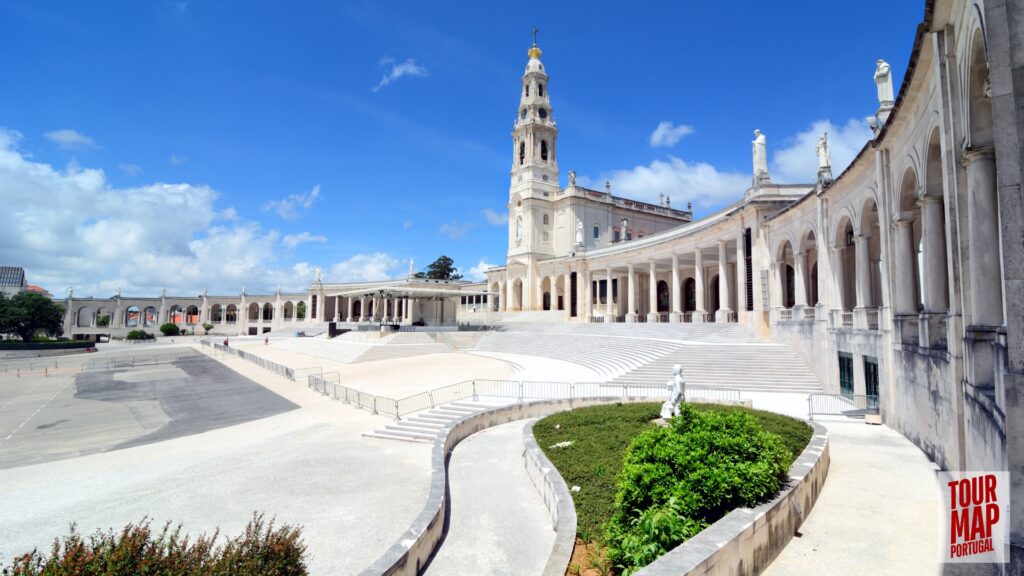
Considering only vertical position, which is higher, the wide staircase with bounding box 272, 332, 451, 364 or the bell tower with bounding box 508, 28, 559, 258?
the bell tower with bounding box 508, 28, 559, 258

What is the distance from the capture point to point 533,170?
2367 inches

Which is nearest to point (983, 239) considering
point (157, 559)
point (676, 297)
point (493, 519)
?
point (493, 519)

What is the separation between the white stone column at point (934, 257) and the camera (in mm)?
11281

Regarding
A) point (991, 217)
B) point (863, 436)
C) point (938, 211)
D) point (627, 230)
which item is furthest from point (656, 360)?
point (627, 230)

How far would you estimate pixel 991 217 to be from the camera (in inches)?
281

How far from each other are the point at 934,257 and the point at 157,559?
15.3m

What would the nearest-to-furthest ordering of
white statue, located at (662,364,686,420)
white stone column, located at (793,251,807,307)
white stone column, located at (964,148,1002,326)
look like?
white stone column, located at (964,148,1002,326) < white statue, located at (662,364,686,420) < white stone column, located at (793,251,807,307)

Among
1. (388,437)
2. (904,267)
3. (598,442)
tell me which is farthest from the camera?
(388,437)

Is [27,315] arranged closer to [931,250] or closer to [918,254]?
[931,250]

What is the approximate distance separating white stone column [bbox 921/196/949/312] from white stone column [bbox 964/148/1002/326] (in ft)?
15.2

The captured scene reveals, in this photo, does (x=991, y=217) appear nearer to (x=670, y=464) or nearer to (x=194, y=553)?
(x=670, y=464)

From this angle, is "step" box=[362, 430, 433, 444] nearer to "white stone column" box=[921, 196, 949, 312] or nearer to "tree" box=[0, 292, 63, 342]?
"white stone column" box=[921, 196, 949, 312]

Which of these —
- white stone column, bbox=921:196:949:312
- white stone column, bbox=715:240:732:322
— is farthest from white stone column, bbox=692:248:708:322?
white stone column, bbox=921:196:949:312

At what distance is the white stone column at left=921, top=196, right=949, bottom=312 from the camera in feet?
37.0
